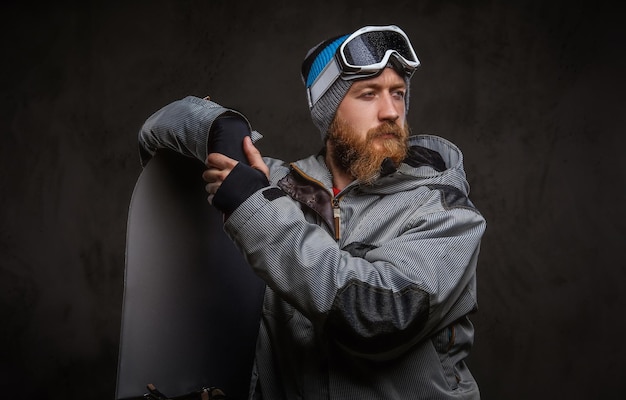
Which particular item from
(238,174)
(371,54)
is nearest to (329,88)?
(371,54)

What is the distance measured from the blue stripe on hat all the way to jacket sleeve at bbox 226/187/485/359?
0.68 metres

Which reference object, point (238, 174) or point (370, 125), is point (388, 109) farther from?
point (238, 174)

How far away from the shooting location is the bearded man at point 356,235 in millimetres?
1211

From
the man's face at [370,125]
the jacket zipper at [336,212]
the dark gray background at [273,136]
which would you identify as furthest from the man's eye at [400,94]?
the dark gray background at [273,136]

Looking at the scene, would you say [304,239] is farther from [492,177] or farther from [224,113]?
[492,177]

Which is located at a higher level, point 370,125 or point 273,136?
point 370,125

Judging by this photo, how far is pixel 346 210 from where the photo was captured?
5.06 ft

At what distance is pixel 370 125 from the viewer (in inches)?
67.9

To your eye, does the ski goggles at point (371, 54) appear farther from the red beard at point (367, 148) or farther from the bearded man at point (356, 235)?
the red beard at point (367, 148)

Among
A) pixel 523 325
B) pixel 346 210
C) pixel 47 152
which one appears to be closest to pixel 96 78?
pixel 47 152

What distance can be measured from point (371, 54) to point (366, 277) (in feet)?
2.30

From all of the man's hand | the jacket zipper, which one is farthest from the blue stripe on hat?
the man's hand

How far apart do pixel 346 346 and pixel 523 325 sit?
5.86 ft

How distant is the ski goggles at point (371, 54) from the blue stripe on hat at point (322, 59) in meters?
0.04
